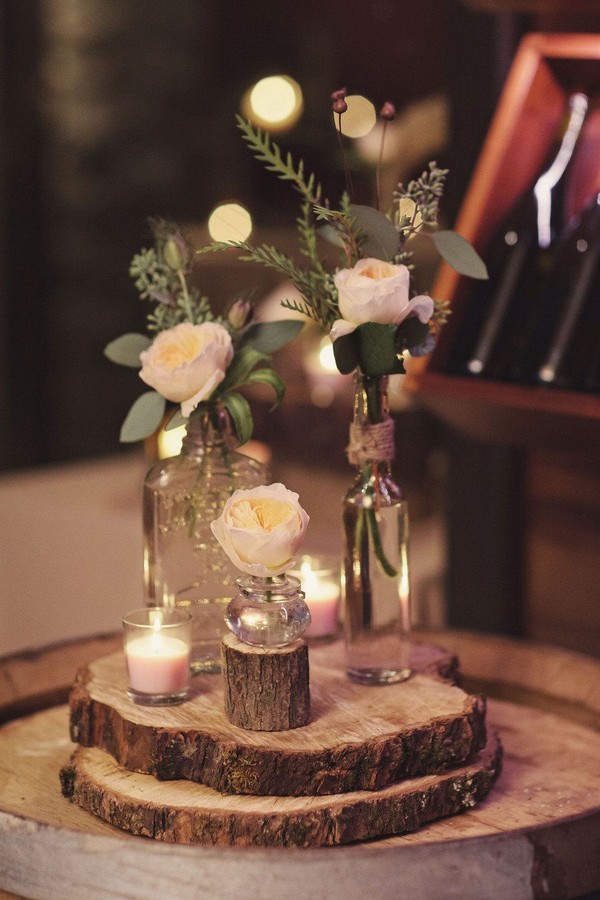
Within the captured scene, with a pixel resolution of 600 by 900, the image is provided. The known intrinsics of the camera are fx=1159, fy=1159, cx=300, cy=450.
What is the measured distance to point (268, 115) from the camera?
3518 mm

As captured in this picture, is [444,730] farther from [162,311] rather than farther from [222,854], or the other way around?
[162,311]

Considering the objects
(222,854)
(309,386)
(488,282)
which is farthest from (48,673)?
(309,386)

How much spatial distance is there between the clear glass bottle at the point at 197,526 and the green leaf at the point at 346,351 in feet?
0.52

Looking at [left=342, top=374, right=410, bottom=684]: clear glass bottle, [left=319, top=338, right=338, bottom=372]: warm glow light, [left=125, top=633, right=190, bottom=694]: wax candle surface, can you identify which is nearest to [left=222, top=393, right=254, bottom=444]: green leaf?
[left=342, top=374, right=410, bottom=684]: clear glass bottle

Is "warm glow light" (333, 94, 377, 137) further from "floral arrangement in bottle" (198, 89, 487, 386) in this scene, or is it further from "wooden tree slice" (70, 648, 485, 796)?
"wooden tree slice" (70, 648, 485, 796)

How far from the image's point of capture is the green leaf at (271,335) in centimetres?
114

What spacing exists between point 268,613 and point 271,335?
291 mm

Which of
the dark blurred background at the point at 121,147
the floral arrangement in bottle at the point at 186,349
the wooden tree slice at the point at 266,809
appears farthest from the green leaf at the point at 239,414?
the dark blurred background at the point at 121,147

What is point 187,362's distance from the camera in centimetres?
105

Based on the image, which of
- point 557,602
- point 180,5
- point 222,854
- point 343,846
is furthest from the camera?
point 180,5

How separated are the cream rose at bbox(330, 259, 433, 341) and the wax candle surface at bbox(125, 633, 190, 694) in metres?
0.32

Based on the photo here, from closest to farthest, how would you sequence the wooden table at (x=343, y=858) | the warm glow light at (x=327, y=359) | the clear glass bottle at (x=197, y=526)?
the wooden table at (x=343, y=858) → the clear glass bottle at (x=197, y=526) → the warm glow light at (x=327, y=359)

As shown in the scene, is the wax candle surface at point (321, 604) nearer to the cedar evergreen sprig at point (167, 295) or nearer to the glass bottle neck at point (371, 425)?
the glass bottle neck at point (371, 425)

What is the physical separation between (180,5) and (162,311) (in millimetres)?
3159
